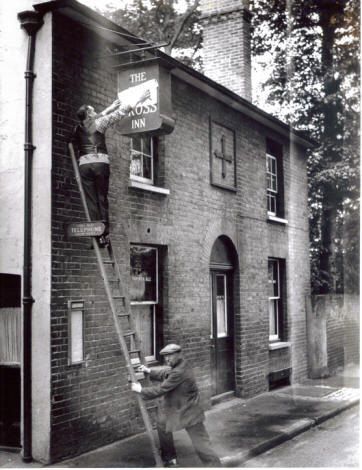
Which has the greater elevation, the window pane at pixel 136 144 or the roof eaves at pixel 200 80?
the roof eaves at pixel 200 80

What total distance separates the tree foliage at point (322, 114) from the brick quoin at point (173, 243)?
188 cm

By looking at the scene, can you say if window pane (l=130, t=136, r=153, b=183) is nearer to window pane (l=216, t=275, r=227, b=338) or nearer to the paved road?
window pane (l=216, t=275, r=227, b=338)

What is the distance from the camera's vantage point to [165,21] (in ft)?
68.3

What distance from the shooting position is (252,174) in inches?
510

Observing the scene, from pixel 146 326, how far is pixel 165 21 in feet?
47.7

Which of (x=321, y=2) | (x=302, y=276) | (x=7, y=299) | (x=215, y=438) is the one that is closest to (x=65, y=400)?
(x=7, y=299)

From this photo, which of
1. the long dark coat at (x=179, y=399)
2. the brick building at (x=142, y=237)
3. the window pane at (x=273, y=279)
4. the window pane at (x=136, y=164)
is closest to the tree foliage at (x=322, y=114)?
the brick building at (x=142, y=237)

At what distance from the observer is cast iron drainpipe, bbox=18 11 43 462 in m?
7.17

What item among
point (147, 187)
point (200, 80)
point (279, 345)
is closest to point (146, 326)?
point (147, 187)

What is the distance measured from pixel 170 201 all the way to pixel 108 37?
2861mm

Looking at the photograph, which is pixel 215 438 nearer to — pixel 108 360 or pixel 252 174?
pixel 108 360

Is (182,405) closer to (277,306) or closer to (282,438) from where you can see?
(282,438)

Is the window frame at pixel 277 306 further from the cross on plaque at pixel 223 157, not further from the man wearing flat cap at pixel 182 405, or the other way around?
the man wearing flat cap at pixel 182 405

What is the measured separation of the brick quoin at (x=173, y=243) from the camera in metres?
7.56
